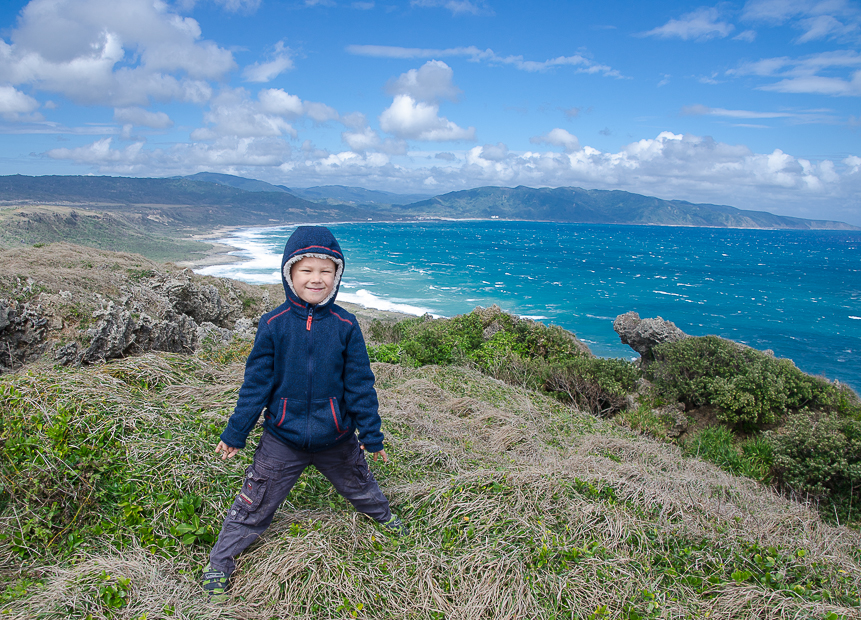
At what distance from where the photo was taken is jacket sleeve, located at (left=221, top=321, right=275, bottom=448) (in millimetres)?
2941

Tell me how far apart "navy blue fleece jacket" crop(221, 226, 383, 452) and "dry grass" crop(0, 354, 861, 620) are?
33.2 inches

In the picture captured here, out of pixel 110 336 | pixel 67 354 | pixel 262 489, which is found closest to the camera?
pixel 262 489

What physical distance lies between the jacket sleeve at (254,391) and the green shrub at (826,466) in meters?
6.78

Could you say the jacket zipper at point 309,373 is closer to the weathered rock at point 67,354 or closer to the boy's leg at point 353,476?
the boy's leg at point 353,476

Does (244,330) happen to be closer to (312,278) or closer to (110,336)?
(110,336)

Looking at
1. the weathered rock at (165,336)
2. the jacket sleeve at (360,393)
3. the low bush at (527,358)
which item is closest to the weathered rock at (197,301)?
the weathered rock at (165,336)

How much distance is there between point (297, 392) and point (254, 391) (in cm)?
27

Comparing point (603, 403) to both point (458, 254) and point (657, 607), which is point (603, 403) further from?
point (458, 254)

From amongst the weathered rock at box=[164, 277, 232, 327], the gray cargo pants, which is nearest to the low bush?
the weathered rock at box=[164, 277, 232, 327]

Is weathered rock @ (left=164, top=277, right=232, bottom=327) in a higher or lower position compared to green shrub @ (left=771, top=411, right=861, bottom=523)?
higher

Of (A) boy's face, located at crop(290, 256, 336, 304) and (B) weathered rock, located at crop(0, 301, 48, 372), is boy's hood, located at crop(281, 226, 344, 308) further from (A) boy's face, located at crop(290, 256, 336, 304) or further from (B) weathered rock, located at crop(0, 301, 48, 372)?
(B) weathered rock, located at crop(0, 301, 48, 372)

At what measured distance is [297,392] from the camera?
9.77 feet

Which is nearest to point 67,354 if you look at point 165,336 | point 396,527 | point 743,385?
point 165,336

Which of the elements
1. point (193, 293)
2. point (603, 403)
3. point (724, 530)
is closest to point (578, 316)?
point (603, 403)
